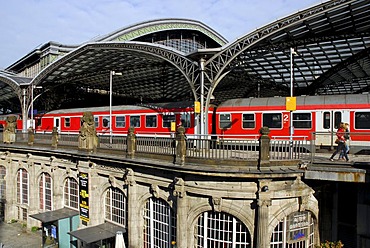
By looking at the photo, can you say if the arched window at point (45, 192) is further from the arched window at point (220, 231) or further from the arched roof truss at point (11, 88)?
the arched roof truss at point (11, 88)

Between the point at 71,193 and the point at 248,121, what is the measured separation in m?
13.9

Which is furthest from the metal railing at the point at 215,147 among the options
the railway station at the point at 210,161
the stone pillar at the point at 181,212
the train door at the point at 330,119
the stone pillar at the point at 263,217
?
the train door at the point at 330,119

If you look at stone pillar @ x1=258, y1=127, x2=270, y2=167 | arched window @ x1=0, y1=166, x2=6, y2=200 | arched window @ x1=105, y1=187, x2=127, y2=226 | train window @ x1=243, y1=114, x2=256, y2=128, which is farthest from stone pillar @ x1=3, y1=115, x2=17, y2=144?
stone pillar @ x1=258, y1=127, x2=270, y2=167

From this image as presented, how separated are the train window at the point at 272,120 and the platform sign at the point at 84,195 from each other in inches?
505

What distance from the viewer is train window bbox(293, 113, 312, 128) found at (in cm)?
2109

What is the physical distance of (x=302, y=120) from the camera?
2138 centimetres

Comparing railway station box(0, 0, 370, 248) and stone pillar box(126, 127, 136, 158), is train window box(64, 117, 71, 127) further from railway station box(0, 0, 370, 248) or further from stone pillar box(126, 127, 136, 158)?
stone pillar box(126, 127, 136, 158)

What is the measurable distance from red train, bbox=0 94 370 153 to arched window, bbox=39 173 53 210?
8.55m

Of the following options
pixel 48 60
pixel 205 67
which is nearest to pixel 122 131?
pixel 205 67

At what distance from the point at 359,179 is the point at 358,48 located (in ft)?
94.6

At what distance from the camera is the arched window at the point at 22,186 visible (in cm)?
2734

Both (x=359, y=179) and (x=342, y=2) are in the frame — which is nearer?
(x=359, y=179)

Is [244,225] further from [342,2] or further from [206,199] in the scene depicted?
[342,2]

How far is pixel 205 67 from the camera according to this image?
89.2 ft
